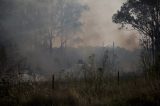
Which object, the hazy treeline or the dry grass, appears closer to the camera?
the dry grass

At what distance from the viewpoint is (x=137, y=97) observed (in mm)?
→ 10633

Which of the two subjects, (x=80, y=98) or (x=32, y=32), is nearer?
(x=80, y=98)

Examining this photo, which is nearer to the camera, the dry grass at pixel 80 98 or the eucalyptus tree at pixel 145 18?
the dry grass at pixel 80 98

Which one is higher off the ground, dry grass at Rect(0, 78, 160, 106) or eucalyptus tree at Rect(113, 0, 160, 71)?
eucalyptus tree at Rect(113, 0, 160, 71)

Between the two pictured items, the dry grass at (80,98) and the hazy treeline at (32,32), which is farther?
the hazy treeline at (32,32)

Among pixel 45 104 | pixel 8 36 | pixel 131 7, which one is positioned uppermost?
pixel 131 7

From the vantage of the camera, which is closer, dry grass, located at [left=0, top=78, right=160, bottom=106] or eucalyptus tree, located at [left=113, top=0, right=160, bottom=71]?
dry grass, located at [left=0, top=78, right=160, bottom=106]

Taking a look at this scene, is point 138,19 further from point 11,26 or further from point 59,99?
point 59,99

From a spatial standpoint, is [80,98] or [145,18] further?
[145,18]

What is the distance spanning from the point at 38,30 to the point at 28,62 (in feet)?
17.1

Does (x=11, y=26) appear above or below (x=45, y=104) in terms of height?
above

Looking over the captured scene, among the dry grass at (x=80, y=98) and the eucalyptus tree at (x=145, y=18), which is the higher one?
the eucalyptus tree at (x=145, y=18)

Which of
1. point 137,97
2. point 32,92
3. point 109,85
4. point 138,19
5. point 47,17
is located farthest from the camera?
point 47,17

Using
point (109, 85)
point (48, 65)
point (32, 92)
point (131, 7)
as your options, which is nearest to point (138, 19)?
point (131, 7)
